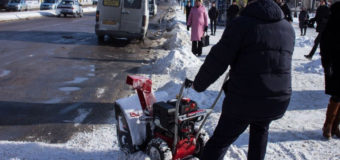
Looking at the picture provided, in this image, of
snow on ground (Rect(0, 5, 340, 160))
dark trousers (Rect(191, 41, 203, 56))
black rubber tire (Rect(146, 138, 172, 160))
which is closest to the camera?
black rubber tire (Rect(146, 138, 172, 160))

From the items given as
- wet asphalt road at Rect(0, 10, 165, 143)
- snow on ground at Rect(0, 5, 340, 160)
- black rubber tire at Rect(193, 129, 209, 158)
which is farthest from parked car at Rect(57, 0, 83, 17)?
black rubber tire at Rect(193, 129, 209, 158)

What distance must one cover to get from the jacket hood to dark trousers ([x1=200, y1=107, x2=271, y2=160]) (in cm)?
80

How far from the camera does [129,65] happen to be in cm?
970

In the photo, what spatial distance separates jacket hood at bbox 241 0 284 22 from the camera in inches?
95.8

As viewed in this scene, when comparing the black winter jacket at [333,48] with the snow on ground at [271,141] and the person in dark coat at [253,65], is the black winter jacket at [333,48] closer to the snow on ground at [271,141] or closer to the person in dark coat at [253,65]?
the snow on ground at [271,141]

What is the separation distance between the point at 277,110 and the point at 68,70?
7.03 metres

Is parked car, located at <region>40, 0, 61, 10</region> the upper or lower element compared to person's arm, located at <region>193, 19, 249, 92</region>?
upper

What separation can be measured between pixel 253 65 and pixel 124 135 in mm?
1659

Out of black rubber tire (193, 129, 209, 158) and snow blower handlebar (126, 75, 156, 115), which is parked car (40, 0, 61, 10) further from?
black rubber tire (193, 129, 209, 158)

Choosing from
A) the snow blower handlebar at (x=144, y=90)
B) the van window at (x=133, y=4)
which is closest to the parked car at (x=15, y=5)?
the van window at (x=133, y=4)

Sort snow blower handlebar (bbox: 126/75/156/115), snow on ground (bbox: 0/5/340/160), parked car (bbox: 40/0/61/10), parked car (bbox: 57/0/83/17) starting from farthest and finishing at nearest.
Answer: parked car (bbox: 40/0/61/10) → parked car (bbox: 57/0/83/17) → snow on ground (bbox: 0/5/340/160) → snow blower handlebar (bbox: 126/75/156/115)

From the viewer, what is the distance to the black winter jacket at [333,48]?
151 inches

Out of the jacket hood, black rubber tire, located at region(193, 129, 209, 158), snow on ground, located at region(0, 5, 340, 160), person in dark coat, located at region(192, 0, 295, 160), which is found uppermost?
the jacket hood

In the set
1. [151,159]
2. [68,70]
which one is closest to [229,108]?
[151,159]
